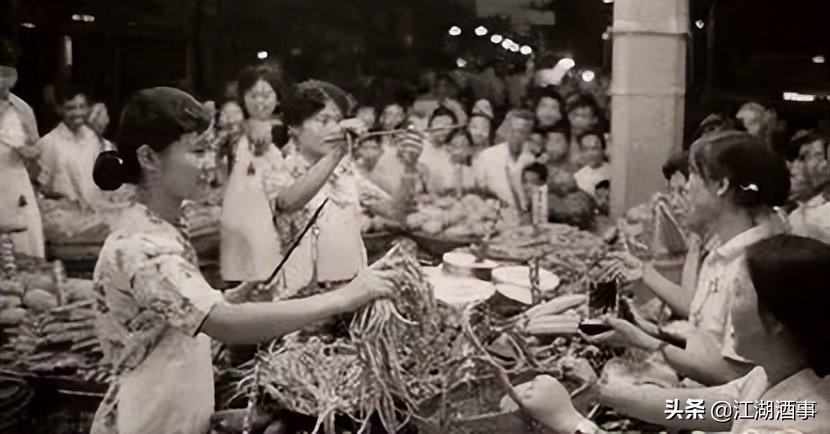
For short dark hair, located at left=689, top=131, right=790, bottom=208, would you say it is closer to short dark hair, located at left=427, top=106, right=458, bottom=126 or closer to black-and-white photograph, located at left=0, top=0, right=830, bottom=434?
black-and-white photograph, located at left=0, top=0, right=830, bottom=434

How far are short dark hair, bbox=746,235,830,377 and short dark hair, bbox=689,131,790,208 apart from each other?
10 centimetres

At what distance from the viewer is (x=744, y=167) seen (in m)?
1.80

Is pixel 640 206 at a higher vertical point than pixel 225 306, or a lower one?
higher

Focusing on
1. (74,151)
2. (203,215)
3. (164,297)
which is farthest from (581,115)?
(74,151)

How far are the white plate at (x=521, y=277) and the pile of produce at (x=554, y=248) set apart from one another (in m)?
0.01

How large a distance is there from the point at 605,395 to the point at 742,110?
0.61 meters

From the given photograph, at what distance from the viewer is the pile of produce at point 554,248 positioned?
1.81 meters

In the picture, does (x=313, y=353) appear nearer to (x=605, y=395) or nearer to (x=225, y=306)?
(x=225, y=306)

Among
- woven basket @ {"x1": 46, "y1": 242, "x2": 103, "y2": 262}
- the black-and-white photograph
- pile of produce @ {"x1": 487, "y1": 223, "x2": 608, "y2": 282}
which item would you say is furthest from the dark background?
pile of produce @ {"x1": 487, "y1": 223, "x2": 608, "y2": 282}

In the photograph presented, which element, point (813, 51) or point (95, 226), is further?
point (813, 51)

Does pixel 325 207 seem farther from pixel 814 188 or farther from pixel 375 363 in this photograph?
pixel 814 188

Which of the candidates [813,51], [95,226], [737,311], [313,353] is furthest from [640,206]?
[95,226]

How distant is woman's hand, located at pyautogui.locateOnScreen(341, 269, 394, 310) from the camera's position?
5.73 ft

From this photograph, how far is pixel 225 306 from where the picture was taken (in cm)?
171
